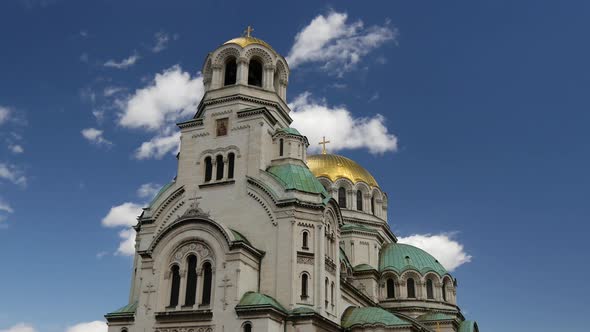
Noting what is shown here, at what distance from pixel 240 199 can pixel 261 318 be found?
302 inches

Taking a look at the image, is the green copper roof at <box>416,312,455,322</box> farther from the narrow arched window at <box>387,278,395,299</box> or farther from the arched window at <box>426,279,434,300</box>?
the narrow arched window at <box>387,278,395,299</box>

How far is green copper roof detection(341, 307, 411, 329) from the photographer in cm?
3497

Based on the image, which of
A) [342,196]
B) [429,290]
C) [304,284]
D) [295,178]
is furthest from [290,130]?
[429,290]

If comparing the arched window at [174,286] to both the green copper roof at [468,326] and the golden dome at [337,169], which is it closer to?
the golden dome at [337,169]

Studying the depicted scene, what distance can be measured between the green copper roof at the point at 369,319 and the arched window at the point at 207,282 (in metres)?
8.74

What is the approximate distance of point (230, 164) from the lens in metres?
36.1

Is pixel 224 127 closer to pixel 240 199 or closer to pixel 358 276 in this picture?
pixel 240 199

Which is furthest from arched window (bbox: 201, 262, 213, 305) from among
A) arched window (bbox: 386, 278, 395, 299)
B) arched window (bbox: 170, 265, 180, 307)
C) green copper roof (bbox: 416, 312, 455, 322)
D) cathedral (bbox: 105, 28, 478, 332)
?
green copper roof (bbox: 416, 312, 455, 322)

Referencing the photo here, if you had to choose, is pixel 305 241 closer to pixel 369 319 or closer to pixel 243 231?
pixel 243 231

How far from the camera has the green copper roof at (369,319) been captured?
1377 inches

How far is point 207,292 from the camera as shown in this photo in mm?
31578

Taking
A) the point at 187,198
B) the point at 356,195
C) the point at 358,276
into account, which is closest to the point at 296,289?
the point at 187,198

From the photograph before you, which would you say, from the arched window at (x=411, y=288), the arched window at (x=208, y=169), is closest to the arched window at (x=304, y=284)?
the arched window at (x=208, y=169)

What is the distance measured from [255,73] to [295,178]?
9.69 meters
